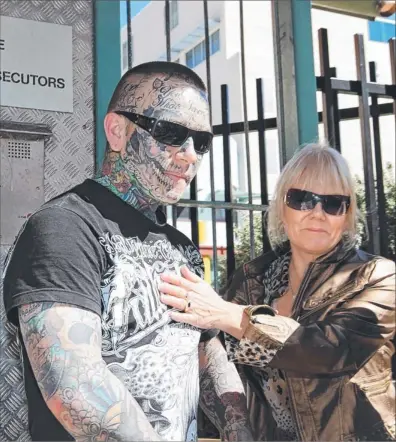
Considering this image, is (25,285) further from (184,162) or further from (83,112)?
(83,112)

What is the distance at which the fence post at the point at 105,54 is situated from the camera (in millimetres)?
2783

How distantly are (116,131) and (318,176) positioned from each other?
3.34 ft

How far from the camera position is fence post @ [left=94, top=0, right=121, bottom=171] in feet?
9.13

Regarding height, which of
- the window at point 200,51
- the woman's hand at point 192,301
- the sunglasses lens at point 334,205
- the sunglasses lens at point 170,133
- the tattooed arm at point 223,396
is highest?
the window at point 200,51

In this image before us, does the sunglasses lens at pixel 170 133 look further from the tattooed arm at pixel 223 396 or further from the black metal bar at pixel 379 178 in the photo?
the black metal bar at pixel 379 178

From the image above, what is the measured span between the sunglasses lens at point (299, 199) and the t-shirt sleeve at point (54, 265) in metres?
1.19

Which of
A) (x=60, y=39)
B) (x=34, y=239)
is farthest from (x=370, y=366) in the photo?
(x=60, y=39)

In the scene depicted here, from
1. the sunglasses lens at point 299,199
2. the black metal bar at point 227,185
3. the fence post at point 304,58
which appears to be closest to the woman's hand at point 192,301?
the sunglasses lens at point 299,199

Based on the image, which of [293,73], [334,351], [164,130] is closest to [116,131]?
[164,130]

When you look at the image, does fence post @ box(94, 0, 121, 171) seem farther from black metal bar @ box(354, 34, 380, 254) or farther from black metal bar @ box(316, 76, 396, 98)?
black metal bar @ box(354, 34, 380, 254)

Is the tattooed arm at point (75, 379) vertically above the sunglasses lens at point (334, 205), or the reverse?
the sunglasses lens at point (334, 205)

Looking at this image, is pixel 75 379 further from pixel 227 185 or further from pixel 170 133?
pixel 227 185

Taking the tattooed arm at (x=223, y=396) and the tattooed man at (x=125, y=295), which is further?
the tattooed arm at (x=223, y=396)

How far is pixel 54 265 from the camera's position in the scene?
1.40 meters
